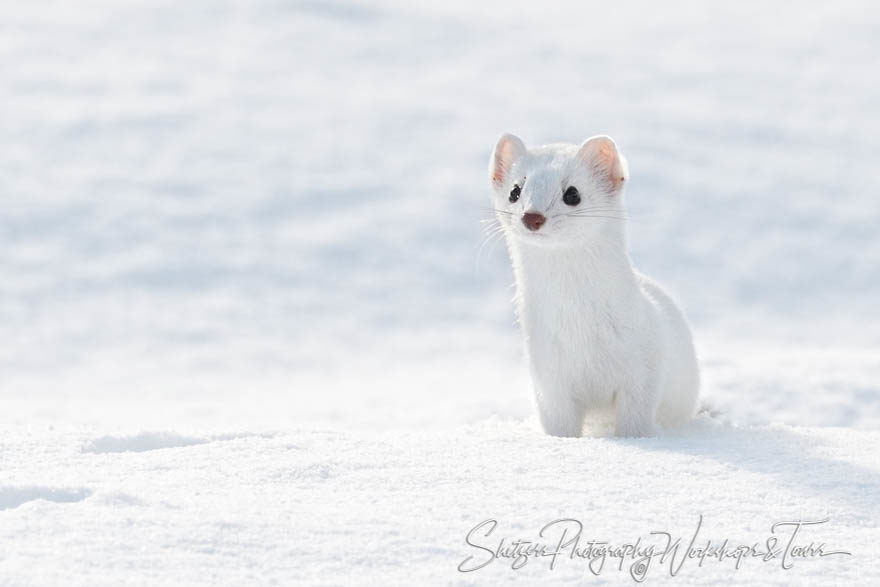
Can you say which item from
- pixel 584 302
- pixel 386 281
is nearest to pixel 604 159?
pixel 584 302

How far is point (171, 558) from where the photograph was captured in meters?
2.96

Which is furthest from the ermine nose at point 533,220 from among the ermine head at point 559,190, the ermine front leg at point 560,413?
the ermine front leg at point 560,413

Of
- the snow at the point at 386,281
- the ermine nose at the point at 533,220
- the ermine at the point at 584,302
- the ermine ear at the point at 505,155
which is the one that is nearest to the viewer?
the snow at the point at 386,281

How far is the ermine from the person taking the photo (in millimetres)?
4855

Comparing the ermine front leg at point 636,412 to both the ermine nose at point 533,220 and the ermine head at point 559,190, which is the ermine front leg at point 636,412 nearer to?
the ermine head at point 559,190

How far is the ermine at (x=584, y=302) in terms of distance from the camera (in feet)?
15.9

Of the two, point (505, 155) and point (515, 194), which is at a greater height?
point (505, 155)

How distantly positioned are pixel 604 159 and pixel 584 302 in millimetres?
588

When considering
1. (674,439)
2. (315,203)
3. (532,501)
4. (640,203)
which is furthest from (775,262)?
(532,501)

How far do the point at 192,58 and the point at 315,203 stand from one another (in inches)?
210

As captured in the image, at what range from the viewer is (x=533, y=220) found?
15.2 ft

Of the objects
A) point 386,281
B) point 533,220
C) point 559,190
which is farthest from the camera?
point 386,281

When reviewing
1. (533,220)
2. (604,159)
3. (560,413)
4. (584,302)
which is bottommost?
(560,413)

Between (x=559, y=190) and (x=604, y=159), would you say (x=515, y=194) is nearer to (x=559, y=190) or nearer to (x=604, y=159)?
(x=559, y=190)
